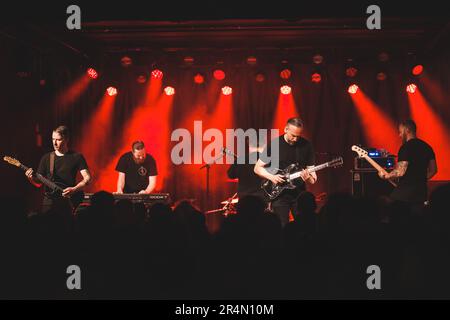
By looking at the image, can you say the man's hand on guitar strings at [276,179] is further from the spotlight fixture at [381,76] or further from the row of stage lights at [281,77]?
the spotlight fixture at [381,76]

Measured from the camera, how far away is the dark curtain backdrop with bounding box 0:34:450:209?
9.85 meters

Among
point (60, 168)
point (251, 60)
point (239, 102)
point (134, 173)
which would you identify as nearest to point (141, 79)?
point (239, 102)

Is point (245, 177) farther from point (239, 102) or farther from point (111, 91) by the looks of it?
point (111, 91)

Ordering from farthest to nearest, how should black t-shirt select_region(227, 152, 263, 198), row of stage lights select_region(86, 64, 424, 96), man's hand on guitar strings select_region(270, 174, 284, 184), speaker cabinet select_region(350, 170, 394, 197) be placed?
row of stage lights select_region(86, 64, 424, 96), black t-shirt select_region(227, 152, 263, 198), speaker cabinet select_region(350, 170, 394, 197), man's hand on guitar strings select_region(270, 174, 284, 184)

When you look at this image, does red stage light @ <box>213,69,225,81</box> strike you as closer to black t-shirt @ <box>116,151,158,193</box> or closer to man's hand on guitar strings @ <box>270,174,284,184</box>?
black t-shirt @ <box>116,151,158,193</box>

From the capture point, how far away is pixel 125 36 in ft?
29.9

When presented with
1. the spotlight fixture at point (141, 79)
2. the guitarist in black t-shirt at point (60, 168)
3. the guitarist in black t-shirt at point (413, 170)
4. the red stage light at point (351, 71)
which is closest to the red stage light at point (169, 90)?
the spotlight fixture at point (141, 79)

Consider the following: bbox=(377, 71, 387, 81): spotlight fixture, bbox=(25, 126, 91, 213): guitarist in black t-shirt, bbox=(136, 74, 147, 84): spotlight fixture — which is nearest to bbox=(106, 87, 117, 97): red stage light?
bbox=(136, 74, 147, 84): spotlight fixture

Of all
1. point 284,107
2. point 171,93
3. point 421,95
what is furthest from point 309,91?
point 171,93

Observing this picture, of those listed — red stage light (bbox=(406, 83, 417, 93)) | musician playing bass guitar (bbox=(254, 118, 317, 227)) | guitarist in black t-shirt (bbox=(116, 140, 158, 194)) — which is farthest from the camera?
red stage light (bbox=(406, 83, 417, 93))

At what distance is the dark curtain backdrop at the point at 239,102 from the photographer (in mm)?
9852

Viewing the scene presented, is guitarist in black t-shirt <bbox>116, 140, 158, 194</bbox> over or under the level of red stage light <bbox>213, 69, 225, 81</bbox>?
under

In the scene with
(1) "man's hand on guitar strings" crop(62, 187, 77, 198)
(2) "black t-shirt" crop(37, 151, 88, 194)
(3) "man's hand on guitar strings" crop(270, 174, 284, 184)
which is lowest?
(1) "man's hand on guitar strings" crop(62, 187, 77, 198)
